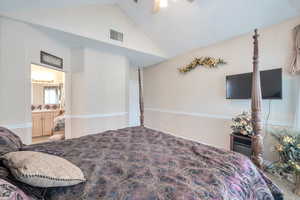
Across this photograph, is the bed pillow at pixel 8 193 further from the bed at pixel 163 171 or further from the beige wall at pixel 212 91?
the beige wall at pixel 212 91

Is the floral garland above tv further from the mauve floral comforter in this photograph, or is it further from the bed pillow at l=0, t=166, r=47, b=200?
the bed pillow at l=0, t=166, r=47, b=200

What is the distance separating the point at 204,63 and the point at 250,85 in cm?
126

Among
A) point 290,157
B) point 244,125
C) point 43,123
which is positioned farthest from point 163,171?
point 43,123

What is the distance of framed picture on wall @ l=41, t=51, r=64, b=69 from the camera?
3.05 m

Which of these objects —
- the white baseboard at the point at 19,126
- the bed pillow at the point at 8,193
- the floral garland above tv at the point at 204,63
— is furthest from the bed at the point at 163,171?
the floral garland above tv at the point at 204,63

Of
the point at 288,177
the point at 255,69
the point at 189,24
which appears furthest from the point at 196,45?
the point at 288,177

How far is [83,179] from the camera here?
0.95 meters

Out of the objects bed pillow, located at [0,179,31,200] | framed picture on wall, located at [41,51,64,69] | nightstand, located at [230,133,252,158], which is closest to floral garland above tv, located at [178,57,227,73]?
nightstand, located at [230,133,252,158]

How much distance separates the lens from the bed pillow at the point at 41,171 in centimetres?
81

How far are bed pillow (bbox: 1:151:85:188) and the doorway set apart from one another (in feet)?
13.9

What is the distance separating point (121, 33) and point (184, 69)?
6.25 feet

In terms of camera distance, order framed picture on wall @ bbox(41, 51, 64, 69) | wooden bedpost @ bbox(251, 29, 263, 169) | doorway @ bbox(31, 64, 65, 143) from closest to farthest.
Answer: wooden bedpost @ bbox(251, 29, 263, 169) → framed picture on wall @ bbox(41, 51, 64, 69) → doorway @ bbox(31, 64, 65, 143)

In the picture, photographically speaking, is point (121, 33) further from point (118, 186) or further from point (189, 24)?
point (118, 186)

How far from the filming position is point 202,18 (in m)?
3.16
